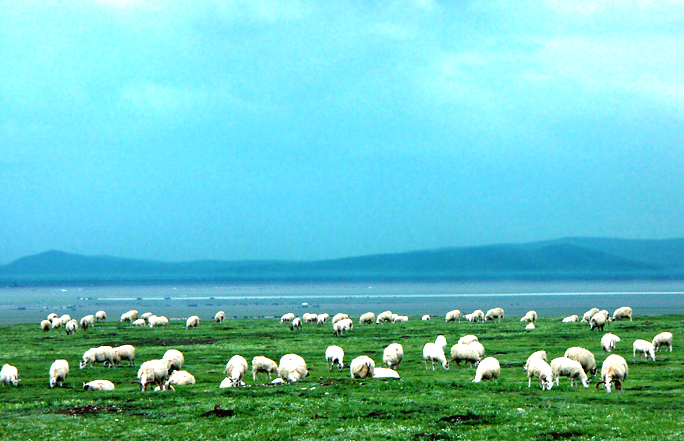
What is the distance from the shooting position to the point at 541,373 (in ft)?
81.3

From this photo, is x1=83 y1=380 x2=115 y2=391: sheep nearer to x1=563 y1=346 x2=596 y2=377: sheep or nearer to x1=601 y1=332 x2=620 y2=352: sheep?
x1=563 y1=346 x2=596 y2=377: sheep

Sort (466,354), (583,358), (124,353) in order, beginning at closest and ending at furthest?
1. (583,358)
2. (466,354)
3. (124,353)

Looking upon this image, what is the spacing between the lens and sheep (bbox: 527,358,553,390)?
2448cm

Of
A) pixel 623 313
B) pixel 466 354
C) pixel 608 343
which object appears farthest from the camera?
pixel 623 313

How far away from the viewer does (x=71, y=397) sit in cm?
2503

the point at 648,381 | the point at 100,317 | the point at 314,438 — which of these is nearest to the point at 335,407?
the point at 314,438

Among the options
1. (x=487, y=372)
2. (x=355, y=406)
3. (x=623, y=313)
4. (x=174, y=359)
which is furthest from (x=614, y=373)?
(x=623, y=313)

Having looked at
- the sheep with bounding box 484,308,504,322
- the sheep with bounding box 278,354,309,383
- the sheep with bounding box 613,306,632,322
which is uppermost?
the sheep with bounding box 278,354,309,383

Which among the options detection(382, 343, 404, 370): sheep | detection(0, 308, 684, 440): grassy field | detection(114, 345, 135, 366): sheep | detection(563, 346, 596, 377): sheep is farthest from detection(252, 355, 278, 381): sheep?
detection(563, 346, 596, 377): sheep

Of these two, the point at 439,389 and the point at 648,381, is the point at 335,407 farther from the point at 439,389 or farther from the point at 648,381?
the point at 648,381

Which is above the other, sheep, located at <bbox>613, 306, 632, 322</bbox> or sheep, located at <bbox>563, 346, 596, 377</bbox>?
sheep, located at <bbox>563, 346, 596, 377</bbox>

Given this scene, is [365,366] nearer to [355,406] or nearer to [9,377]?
[355,406]

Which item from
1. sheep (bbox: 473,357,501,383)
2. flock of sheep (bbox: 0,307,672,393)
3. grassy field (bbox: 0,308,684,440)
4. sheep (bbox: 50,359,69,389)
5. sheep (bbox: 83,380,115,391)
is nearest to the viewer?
grassy field (bbox: 0,308,684,440)

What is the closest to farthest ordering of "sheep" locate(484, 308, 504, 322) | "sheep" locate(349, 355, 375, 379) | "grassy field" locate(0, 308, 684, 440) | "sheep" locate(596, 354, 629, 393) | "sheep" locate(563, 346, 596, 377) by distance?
"grassy field" locate(0, 308, 684, 440)
"sheep" locate(596, 354, 629, 393)
"sheep" locate(563, 346, 596, 377)
"sheep" locate(349, 355, 375, 379)
"sheep" locate(484, 308, 504, 322)
